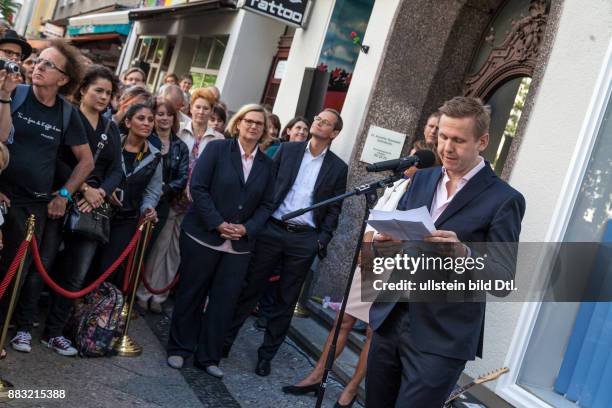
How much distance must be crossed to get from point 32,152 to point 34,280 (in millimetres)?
1003

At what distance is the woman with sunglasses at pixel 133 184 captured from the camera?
5.73m

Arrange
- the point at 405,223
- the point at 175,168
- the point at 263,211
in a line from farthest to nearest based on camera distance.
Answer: the point at 175,168 < the point at 263,211 < the point at 405,223

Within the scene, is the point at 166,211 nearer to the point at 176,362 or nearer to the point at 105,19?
the point at 176,362

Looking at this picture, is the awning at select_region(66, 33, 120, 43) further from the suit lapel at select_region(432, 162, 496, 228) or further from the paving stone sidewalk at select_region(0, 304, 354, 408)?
the suit lapel at select_region(432, 162, 496, 228)

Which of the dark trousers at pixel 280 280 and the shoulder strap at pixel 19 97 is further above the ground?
the shoulder strap at pixel 19 97

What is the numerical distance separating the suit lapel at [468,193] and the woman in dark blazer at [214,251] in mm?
2505

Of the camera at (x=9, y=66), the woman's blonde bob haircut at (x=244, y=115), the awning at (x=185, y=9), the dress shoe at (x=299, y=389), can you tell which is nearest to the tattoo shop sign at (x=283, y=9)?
the awning at (x=185, y=9)

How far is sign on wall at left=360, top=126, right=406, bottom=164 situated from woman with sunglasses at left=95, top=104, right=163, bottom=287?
3039 millimetres

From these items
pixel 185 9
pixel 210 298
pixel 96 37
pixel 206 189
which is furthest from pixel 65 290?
pixel 96 37

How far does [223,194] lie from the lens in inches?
215

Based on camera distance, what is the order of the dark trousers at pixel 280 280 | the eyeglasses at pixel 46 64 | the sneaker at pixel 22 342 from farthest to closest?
1. the dark trousers at pixel 280 280
2. the sneaker at pixel 22 342
3. the eyeglasses at pixel 46 64

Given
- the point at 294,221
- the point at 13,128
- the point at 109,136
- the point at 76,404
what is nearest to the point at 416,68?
the point at 294,221

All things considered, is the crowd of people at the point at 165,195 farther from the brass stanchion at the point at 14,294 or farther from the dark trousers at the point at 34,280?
the brass stanchion at the point at 14,294

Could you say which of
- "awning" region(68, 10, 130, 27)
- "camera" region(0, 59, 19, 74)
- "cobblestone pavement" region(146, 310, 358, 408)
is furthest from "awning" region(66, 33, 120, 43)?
"camera" region(0, 59, 19, 74)
